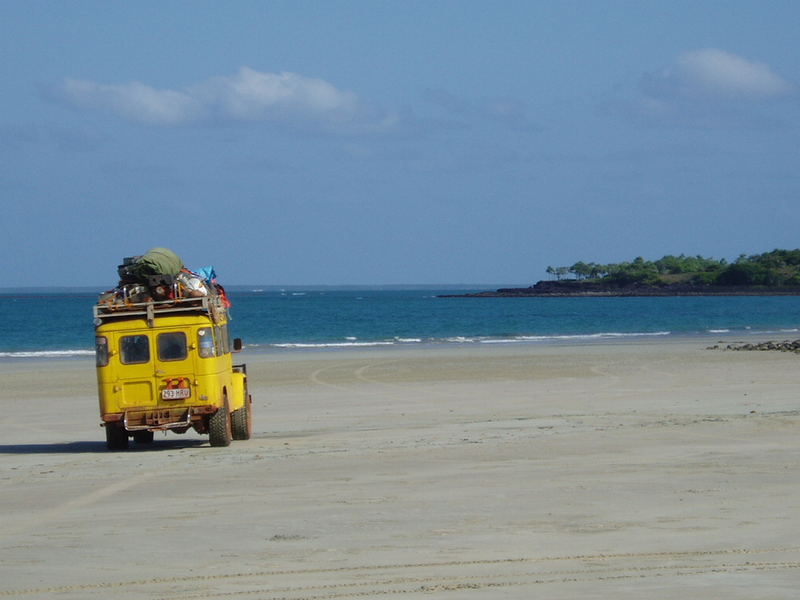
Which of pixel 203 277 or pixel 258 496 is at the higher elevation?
pixel 203 277

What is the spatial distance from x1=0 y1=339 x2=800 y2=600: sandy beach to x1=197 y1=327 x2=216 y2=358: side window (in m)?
1.46

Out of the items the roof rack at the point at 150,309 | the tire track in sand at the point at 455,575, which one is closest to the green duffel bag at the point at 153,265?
the roof rack at the point at 150,309

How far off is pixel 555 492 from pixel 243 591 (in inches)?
173

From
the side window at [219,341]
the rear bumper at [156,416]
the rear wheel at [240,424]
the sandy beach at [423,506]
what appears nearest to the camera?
the sandy beach at [423,506]

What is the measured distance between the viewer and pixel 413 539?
9148mm

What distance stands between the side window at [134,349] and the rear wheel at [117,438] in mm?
1258

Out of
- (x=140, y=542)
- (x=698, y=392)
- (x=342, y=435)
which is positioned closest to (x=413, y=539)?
(x=140, y=542)

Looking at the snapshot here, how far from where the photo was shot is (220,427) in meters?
16.2

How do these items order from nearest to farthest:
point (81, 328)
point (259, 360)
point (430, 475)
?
1. point (430, 475)
2. point (259, 360)
3. point (81, 328)

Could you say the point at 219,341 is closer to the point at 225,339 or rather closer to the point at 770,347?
the point at 225,339

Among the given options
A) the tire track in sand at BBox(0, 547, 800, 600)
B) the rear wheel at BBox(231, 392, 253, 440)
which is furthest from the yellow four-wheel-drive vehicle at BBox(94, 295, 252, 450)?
the tire track in sand at BBox(0, 547, 800, 600)

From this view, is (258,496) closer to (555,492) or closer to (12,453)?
(555,492)

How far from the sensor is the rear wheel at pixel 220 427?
1619cm

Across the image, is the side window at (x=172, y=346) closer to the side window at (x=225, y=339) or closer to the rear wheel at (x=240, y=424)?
the side window at (x=225, y=339)
